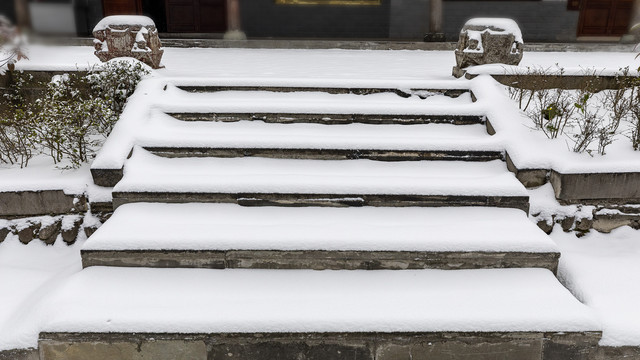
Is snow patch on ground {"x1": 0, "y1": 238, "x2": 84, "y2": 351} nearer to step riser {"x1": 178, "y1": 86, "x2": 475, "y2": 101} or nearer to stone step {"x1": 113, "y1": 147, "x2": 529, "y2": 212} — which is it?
stone step {"x1": 113, "y1": 147, "x2": 529, "y2": 212}

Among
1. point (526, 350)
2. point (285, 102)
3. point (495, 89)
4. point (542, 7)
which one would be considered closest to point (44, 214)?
point (285, 102)

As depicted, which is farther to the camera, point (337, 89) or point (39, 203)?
point (337, 89)

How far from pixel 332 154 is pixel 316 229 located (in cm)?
104

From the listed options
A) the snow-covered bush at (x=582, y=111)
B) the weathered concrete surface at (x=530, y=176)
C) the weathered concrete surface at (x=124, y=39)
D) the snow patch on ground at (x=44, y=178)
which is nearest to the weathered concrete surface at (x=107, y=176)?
the snow patch on ground at (x=44, y=178)

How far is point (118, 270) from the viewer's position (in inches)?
132

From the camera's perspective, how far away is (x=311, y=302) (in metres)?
3.05

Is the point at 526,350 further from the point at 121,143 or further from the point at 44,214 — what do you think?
the point at 44,214

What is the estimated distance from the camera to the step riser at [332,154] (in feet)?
14.3

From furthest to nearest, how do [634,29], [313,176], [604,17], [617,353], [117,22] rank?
[604,17] < [634,29] < [117,22] < [313,176] < [617,353]

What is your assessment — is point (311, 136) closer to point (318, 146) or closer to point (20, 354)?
point (318, 146)

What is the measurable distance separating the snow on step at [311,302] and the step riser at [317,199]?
698 mm

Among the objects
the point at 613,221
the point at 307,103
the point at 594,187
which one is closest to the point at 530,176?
the point at 594,187

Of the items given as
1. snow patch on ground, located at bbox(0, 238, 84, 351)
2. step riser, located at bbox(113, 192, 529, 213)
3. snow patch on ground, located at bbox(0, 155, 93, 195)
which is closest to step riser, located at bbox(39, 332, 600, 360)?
snow patch on ground, located at bbox(0, 238, 84, 351)

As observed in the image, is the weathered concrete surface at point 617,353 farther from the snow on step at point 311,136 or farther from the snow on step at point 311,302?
the snow on step at point 311,136
